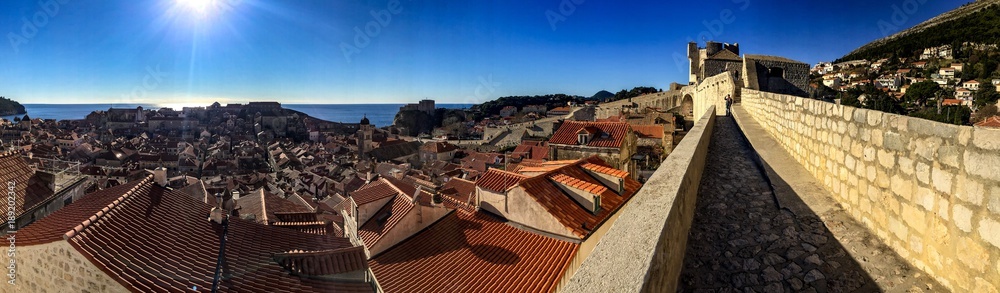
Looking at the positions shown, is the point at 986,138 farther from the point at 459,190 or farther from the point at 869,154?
the point at 459,190

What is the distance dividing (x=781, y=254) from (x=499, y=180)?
9.13 m

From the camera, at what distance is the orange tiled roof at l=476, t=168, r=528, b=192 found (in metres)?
11.6

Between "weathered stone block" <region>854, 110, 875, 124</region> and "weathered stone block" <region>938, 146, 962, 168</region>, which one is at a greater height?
"weathered stone block" <region>854, 110, 875, 124</region>

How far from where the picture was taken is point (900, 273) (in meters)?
2.74

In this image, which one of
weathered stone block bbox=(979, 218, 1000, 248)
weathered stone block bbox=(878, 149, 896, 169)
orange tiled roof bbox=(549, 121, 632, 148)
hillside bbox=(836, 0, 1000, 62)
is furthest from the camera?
hillside bbox=(836, 0, 1000, 62)

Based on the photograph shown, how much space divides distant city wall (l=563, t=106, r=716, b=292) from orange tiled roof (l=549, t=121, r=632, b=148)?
14.7 m

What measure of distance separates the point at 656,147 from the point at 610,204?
49.8ft

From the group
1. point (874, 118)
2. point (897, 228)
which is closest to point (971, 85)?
point (874, 118)

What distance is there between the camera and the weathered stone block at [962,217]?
2.27 m

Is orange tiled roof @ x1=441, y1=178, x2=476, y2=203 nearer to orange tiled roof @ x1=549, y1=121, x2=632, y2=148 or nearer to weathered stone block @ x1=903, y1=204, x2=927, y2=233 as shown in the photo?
orange tiled roof @ x1=549, y1=121, x2=632, y2=148

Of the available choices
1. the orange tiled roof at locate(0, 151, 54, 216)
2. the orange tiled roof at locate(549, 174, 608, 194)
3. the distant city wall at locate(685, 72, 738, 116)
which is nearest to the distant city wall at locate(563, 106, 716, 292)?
the orange tiled roof at locate(549, 174, 608, 194)

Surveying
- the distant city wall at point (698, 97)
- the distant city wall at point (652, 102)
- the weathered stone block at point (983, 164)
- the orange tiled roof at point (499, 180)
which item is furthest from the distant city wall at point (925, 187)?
the distant city wall at point (652, 102)

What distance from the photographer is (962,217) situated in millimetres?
2328

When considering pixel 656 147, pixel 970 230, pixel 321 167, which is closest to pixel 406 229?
pixel 970 230
